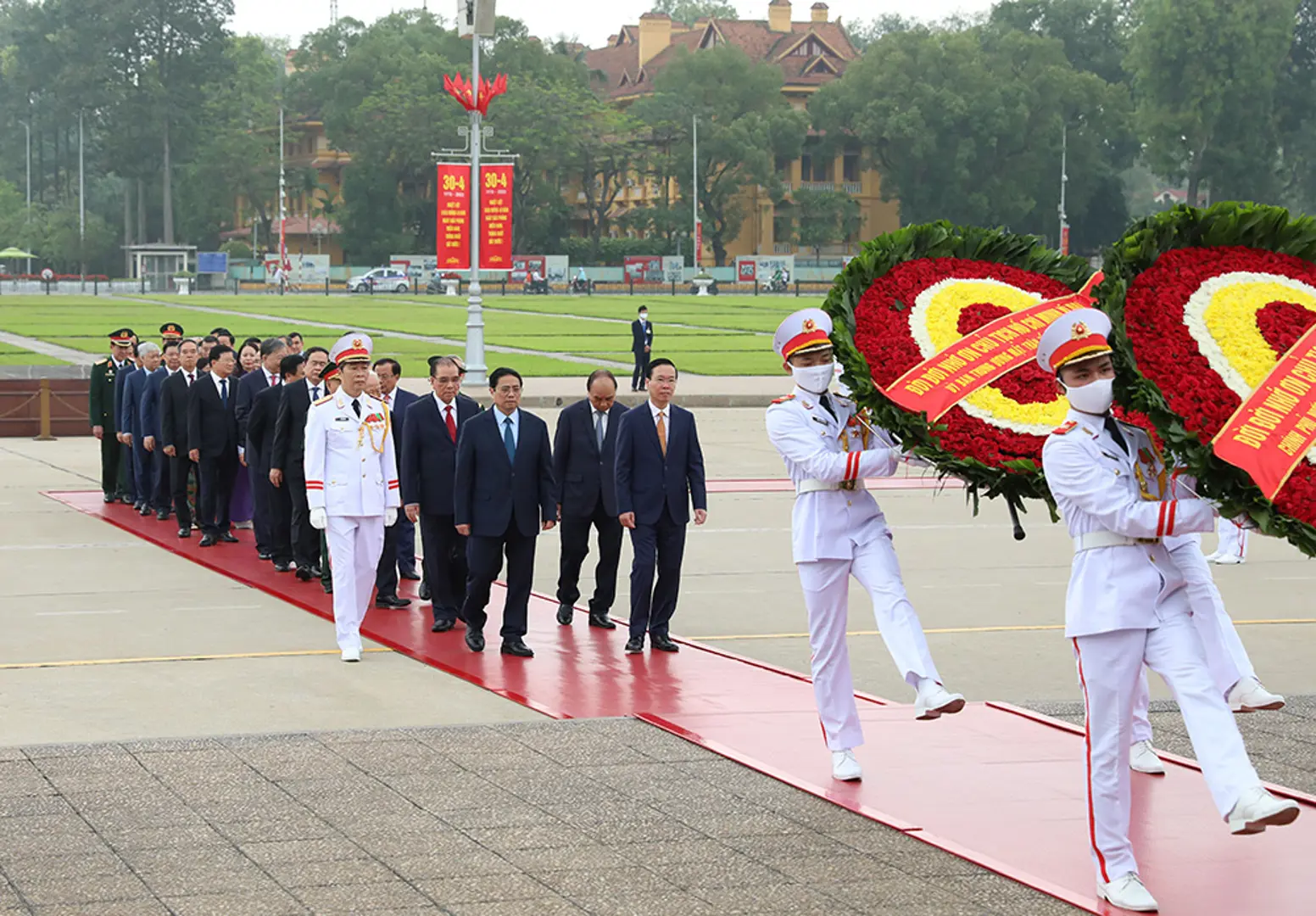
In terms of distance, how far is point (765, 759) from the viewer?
836 cm

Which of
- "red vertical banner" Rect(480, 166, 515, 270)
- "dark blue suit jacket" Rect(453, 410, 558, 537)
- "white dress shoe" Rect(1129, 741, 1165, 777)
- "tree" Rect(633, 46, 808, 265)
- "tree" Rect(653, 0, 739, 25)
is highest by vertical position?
"tree" Rect(653, 0, 739, 25)

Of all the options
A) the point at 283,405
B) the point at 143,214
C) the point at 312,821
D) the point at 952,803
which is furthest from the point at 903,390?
the point at 143,214

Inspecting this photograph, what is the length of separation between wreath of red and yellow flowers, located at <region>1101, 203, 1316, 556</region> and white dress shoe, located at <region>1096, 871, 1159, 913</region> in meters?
1.26

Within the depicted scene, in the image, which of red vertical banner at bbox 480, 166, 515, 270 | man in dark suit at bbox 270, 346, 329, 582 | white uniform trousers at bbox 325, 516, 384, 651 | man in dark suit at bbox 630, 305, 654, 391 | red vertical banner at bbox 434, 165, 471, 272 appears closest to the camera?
white uniform trousers at bbox 325, 516, 384, 651

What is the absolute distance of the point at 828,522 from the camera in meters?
7.89

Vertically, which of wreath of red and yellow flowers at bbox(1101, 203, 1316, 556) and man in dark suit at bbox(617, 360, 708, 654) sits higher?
wreath of red and yellow flowers at bbox(1101, 203, 1316, 556)

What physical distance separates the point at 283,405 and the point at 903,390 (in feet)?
25.1

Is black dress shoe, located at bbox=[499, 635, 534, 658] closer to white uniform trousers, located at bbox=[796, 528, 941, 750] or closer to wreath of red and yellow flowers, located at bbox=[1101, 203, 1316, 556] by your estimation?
white uniform trousers, located at bbox=[796, 528, 941, 750]

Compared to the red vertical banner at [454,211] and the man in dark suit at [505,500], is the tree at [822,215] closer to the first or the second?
the red vertical banner at [454,211]

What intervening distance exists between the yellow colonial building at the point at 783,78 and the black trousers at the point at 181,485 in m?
79.3

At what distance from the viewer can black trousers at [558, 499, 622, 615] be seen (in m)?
12.2

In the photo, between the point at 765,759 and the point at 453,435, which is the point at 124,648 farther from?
the point at 765,759

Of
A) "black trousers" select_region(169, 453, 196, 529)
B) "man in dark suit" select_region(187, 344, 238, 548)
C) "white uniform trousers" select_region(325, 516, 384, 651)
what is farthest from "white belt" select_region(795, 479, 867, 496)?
"black trousers" select_region(169, 453, 196, 529)

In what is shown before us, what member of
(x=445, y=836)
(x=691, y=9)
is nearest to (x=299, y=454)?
(x=445, y=836)
